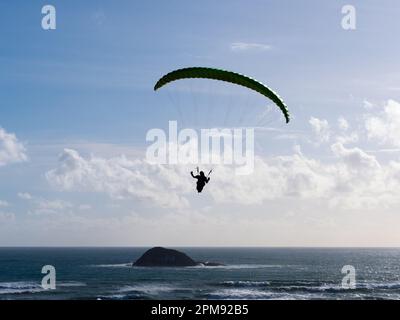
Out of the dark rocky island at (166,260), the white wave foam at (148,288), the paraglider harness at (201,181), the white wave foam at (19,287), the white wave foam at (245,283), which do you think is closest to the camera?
the paraglider harness at (201,181)

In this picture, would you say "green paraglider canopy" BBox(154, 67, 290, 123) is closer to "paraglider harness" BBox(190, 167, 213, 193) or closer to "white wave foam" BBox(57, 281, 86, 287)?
"paraglider harness" BBox(190, 167, 213, 193)

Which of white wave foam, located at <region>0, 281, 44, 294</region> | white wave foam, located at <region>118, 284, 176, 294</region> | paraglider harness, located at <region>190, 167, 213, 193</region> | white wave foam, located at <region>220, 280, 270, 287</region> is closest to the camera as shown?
paraglider harness, located at <region>190, 167, 213, 193</region>

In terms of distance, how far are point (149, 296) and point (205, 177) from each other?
47488 millimetres

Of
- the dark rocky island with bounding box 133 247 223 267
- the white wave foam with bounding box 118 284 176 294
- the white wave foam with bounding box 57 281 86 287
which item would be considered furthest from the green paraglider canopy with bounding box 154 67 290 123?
the dark rocky island with bounding box 133 247 223 267

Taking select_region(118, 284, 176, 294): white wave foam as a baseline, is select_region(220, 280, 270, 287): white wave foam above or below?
below

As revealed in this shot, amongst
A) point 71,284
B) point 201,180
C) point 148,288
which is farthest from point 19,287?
point 201,180

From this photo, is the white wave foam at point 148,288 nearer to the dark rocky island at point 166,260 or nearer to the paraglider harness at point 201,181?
the dark rocky island at point 166,260

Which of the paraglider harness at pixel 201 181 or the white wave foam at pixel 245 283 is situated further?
the white wave foam at pixel 245 283

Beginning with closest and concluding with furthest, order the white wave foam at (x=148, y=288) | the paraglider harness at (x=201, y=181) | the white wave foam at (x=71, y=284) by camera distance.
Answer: the paraglider harness at (x=201, y=181) → the white wave foam at (x=148, y=288) → the white wave foam at (x=71, y=284)

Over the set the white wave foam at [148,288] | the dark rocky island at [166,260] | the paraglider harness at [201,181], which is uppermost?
the paraglider harness at [201,181]

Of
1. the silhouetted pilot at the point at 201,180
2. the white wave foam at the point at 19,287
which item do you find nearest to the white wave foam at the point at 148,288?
the white wave foam at the point at 19,287

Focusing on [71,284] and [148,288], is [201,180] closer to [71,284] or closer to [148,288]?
[148,288]
